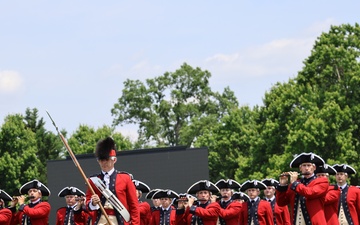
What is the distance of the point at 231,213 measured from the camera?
1794cm

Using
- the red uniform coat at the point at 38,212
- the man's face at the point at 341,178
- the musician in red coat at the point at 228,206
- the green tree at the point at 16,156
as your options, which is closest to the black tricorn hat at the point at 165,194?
the musician in red coat at the point at 228,206

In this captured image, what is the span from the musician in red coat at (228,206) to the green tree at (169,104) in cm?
5594

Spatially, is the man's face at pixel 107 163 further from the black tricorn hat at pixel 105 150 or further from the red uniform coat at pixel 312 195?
the red uniform coat at pixel 312 195

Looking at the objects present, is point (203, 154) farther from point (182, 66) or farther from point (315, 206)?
point (182, 66)

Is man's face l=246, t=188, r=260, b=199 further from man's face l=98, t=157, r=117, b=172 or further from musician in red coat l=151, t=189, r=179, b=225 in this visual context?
man's face l=98, t=157, r=117, b=172

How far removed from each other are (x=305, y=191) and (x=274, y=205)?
669cm

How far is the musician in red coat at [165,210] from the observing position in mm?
19812

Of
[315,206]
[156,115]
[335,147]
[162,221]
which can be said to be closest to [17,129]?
[156,115]

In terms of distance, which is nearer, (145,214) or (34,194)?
(34,194)

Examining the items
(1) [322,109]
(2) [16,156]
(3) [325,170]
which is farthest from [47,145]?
(3) [325,170]

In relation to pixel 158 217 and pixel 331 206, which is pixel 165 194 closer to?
pixel 158 217

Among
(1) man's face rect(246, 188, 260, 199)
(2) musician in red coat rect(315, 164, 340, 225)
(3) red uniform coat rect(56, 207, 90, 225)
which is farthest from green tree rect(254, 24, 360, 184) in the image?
(2) musician in red coat rect(315, 164, 340, 225)

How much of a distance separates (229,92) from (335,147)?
3334 centimetres

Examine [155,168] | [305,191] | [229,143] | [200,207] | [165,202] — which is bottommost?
[305,191]
